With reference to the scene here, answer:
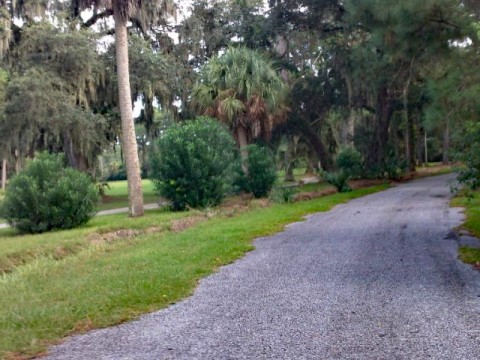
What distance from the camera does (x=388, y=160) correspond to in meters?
37.9

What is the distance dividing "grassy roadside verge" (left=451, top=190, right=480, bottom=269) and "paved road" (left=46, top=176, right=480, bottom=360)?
30 cm

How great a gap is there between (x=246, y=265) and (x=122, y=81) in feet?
37.5

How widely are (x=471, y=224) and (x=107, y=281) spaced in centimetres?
957

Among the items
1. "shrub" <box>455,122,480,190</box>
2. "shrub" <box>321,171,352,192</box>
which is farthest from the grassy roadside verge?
"shrub" <box>321,171,352,192</box>

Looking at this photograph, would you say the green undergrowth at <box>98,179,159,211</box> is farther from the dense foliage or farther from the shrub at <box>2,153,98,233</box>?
the shrub at <box>2,153,98,233</box>

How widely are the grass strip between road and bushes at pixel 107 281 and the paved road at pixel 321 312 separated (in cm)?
38

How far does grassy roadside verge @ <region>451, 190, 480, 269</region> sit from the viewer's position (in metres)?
10.8

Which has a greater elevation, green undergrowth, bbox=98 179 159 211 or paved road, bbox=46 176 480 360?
green undergrowth, bbox=98 179 159 211

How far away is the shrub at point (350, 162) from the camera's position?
117ft

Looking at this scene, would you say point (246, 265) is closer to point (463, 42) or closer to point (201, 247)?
point (201, 247)

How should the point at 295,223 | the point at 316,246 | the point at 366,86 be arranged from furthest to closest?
the point at 366,86
the point at 295,223
the point at 316,246

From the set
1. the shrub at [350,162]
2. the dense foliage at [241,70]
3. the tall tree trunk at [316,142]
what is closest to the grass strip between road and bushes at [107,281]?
the dense foliage at [241,70]

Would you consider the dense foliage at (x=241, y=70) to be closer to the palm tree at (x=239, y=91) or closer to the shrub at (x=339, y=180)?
the palm tree at (x=239, y=91)

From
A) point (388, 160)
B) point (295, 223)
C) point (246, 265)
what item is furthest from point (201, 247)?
point (388, 160)
